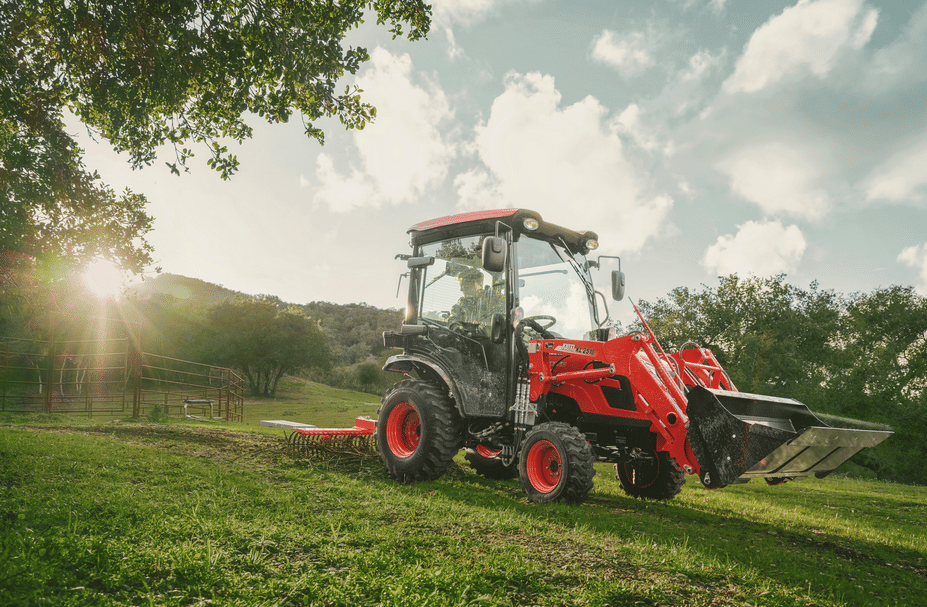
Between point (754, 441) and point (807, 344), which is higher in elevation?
point (807, 344)

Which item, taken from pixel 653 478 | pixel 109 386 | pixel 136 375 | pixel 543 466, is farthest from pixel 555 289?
pixel 109 386

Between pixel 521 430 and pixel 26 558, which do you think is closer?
pixel 26 558

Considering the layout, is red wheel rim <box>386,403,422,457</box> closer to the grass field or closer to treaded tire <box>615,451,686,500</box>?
the grass field

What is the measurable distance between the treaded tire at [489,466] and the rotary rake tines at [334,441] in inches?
63.4

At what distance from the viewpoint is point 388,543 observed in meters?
3.76

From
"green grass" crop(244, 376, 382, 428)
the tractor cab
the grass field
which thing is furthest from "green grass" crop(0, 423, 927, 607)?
"green grass" crop(244, 376, 382, 428)

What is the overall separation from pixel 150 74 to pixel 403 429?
18.9 feet

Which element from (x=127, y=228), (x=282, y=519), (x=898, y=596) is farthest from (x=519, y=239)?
(x=127, y=228)

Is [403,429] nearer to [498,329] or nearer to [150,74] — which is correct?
[498,329]

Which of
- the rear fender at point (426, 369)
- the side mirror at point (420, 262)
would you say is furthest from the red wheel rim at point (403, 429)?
the side mirror at point (420, 262)

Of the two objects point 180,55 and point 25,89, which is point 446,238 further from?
point 25,89

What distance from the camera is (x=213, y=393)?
22.0m

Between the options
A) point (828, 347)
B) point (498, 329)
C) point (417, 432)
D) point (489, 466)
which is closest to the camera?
point (498, 329)

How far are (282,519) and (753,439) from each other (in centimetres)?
394
